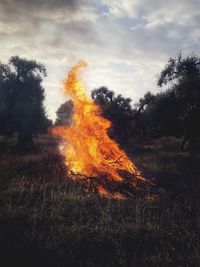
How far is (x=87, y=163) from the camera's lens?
661 inches

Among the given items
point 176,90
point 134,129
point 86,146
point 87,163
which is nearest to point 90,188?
point 87,163

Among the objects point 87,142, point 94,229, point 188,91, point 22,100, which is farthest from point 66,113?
point 94,229

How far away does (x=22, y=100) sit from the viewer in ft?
124

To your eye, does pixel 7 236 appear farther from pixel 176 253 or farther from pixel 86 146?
pixel 86 146

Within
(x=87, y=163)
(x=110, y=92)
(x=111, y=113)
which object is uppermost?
(x=110, y=92)

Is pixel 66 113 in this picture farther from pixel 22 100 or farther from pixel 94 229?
pixel 94 229

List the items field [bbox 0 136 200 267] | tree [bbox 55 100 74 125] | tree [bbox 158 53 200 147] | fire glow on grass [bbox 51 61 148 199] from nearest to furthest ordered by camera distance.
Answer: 1. field [bbox 0 136 200 267]
2. fire glow on grass [bbox 51 61 148 199]
3. tree [bbox 158 53 200 147]
4. tree [bbox 55 100 74 125]

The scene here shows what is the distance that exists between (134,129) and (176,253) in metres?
41.5

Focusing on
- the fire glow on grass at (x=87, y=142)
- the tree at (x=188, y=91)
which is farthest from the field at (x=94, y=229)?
the tree at (x=188, y=91)

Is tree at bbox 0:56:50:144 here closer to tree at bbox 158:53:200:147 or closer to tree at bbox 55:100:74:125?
tree at bbox 55:100:74:125

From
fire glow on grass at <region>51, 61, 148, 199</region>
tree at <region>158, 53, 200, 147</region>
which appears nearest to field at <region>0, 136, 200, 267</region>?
fire glow on grass at <region>51, 61, 148, 199</region>

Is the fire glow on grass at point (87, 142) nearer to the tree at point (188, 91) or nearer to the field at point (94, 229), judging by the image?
the field at point (94, 229)

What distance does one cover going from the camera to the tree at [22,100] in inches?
1473

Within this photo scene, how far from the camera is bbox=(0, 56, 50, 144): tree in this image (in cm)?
3741
